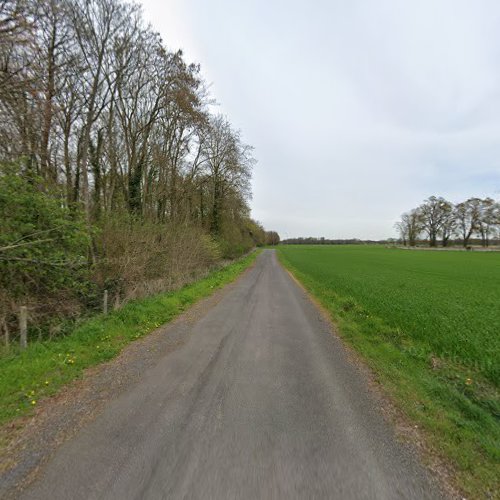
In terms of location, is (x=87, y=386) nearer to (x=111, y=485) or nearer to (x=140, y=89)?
(x=111, y=485)

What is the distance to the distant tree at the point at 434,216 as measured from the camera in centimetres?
8518

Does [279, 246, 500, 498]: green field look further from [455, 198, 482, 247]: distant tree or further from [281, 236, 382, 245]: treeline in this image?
[281, 236, 382, 245]: treeline

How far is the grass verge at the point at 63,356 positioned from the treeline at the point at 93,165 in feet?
7.02

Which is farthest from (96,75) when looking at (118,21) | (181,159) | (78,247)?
(78,247)

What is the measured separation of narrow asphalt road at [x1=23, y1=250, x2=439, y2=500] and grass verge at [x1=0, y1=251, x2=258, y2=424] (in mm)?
1292

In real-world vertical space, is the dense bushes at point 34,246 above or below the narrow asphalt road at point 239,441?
above

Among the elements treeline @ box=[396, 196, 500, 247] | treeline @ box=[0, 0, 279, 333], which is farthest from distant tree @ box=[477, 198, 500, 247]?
treeline @ box=[0, 0, 279, 333]

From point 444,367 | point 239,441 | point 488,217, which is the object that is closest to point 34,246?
point 239,441

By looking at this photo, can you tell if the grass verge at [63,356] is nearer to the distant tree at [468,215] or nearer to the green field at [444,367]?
the green field at [444,367]

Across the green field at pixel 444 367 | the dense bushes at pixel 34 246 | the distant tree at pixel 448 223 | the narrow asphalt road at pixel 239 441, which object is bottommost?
the green field at pixel 444 367

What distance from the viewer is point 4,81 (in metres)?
5.62

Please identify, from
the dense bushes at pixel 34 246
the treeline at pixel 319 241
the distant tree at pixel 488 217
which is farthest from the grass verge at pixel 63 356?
the treeline at pixel 319 241

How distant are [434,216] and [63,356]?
4378 inches

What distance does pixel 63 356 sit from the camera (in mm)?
4910
